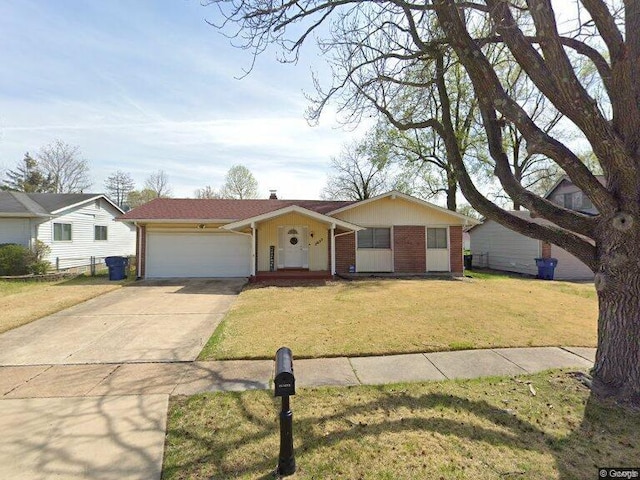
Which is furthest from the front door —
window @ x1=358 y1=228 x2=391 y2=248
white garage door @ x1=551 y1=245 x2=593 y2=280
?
white garage door @ x1=551 y1=245 x2=593 y2=280

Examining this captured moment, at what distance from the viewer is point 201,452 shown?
113 inches

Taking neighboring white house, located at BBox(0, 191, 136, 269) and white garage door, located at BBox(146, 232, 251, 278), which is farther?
neighboring white house, located at BBox(0, 191, 136, 269)

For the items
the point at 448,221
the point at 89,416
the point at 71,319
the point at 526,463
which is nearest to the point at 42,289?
the point at 71,319

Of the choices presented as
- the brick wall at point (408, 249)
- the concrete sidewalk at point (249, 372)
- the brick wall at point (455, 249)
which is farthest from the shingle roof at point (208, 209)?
the concrete sidewalk at point (249, 372)

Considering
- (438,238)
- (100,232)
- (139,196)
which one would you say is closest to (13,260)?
(100,232)

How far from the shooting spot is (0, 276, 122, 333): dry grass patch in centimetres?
778

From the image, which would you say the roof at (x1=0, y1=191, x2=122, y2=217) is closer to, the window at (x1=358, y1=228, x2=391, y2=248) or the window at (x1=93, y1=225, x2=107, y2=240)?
the window at (x1=93, y1=225, x2=107, y2=240)

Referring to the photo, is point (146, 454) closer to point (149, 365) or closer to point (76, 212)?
point (149, 365)

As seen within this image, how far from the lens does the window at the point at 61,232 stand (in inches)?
680

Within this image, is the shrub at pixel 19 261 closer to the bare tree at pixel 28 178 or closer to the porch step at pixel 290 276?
the porch step at pixel 290 276

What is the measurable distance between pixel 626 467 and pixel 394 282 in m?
11.0

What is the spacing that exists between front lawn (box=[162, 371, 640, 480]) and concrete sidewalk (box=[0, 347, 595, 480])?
283 mm

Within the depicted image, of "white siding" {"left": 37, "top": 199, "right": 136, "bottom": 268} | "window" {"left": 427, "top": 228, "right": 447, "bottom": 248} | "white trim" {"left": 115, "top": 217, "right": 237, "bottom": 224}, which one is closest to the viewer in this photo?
"white trim" {"left": 115, "top": 217, "right": 237, "bottom": 224}

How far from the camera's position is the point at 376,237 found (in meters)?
16.0
